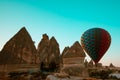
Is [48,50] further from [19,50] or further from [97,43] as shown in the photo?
[97,43]

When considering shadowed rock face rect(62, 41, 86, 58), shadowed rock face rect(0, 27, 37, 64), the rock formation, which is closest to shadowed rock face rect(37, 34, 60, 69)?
the rock formation

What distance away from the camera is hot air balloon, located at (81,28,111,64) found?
27.0 meters

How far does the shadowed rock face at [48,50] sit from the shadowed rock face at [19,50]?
31.1 feet

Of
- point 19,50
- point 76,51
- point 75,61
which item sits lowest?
point 75,61

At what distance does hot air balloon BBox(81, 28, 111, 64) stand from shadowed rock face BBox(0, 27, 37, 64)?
811cm

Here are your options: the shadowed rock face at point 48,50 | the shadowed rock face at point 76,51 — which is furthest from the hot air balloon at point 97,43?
the shadowed rock face at point 48,50

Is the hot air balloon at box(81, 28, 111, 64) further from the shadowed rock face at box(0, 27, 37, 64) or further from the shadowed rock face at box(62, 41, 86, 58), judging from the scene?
the shadowed rock face at box(0, 27, 37, 64)

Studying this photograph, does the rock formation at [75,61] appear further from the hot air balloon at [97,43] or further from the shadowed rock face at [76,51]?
the hot air balloon at [97,43]

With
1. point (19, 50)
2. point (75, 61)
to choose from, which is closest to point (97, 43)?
point (75, 61)

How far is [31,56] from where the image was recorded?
2975 centimetres

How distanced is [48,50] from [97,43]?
1554 cm

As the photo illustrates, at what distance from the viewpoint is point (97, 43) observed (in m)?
27.3

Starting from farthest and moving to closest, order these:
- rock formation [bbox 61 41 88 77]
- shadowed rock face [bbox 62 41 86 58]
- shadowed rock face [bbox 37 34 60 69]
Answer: shadowed rock face [bbox 37 34 60 69] < shadowed rock face [bbox 62 41 86 58] < rock formation [bbox 61 41 88 77]

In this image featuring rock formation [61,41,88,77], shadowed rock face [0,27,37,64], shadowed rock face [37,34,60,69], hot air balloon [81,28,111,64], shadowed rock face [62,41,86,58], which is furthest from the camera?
shadowed rock face [37,34,60,69]
